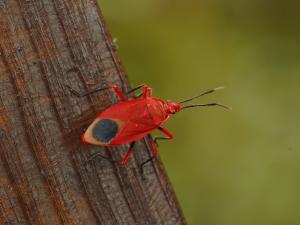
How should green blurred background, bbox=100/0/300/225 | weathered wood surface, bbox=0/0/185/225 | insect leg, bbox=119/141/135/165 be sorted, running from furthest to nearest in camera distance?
green blurred background, bbox=100/0/300/225 → insect leg, bbox=119/141/135/165 → weathered wood surface, bbox=0/0/185/225

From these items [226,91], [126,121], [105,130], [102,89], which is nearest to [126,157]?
[105,130]

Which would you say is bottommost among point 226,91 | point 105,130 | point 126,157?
point 126,157

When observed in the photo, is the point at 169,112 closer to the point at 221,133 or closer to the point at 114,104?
the point at 114,104

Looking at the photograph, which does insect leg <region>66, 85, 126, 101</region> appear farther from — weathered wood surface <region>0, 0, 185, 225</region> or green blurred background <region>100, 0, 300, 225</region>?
green blurred background <region>100, 0, 300, 225</region>

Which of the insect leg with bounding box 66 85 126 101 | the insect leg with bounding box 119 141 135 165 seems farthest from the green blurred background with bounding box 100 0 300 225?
the insect leg with bounding box 66 85 126 101

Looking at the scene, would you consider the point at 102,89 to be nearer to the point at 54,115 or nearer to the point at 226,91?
the point at 54,115

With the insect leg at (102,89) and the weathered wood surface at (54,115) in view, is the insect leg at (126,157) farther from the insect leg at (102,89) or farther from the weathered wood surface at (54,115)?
the insect leg at (102,89)
